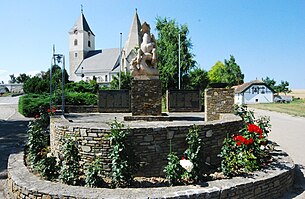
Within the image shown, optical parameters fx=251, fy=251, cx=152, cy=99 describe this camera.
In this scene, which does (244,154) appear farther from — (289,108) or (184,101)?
(289,108)

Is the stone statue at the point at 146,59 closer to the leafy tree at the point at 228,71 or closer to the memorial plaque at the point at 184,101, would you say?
the memorial plaque at the point at 184,101

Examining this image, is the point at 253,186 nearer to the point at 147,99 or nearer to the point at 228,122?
the point at 228,122

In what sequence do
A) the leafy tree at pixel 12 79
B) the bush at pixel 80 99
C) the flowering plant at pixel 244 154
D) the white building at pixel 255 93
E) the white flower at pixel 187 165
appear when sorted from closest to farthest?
1. the white flower at pixel 187 165
2. the flowering plant at pixel 244 154
3. the bush at pixel 80 99
4. the white building at pixel 255 93
5. the leafy tree at pixel 12 79

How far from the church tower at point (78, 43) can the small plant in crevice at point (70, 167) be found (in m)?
62.5

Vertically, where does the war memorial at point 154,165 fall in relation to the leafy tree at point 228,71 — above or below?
below

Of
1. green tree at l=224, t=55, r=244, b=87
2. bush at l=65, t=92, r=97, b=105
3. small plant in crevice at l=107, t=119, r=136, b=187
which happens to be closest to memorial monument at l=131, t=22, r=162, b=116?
small plant in crevice at l=107, t=119, r=136, b=187

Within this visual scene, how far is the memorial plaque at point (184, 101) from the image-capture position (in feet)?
47.4

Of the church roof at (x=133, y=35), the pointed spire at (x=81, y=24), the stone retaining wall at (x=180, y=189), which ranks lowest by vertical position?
the stone retaining wall at (x=180, y=189)

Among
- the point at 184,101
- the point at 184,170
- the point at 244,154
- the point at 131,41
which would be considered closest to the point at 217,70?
the point at 131,41

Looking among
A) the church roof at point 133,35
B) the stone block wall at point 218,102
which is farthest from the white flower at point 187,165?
the church roof at point 133,35

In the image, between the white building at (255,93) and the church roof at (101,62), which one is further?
the church roof at (101,62)

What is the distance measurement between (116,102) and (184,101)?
3946 mm

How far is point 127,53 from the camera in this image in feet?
173

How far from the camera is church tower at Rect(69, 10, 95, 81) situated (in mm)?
64875
